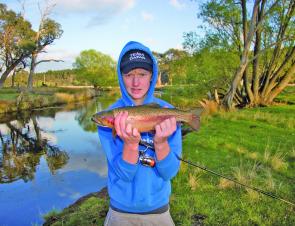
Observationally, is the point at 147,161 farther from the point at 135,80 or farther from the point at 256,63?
the point at 256,63

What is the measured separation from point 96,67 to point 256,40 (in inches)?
2813

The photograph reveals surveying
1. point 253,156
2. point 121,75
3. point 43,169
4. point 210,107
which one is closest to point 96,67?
point 210,107

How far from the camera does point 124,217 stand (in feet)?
10.2

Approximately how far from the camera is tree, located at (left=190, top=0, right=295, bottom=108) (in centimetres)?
2197

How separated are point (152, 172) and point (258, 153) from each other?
8.44m

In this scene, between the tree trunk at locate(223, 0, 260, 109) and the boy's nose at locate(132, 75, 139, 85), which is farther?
the tree trunk at locate(223, 0, 260, 109)

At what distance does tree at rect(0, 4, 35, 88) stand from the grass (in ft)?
131

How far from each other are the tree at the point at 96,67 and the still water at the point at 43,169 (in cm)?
6383

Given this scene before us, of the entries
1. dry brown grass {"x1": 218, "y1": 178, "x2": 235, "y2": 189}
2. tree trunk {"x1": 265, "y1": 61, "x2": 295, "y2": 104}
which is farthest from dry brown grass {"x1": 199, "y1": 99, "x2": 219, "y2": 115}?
dry brown grass {"x1": 218, "y1": 178, "x2": 235, "y2": 189}

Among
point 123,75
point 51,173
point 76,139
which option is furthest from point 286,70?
point 123,75

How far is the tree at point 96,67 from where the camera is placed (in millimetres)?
86500

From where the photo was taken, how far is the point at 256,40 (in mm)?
24375

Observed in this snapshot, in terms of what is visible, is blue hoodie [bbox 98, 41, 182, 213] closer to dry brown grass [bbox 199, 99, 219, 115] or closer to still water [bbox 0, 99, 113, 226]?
still water [bbox 0, 99, 113, 226]

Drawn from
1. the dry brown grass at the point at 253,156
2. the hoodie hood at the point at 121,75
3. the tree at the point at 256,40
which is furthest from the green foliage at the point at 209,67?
the hoodie hood at the point at 121,75
